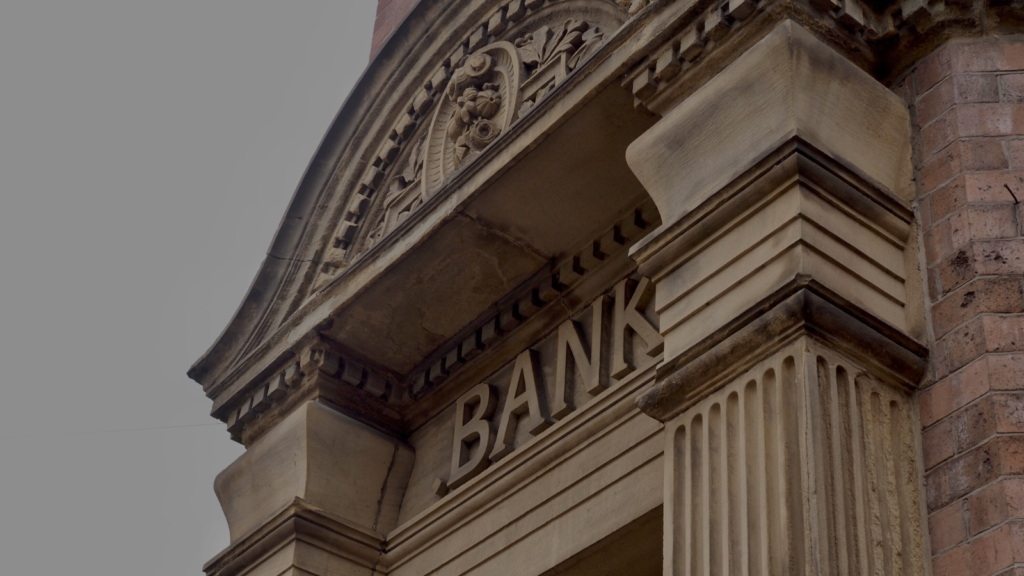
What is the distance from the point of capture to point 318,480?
7.05 meters

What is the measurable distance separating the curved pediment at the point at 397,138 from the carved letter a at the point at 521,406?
88cm

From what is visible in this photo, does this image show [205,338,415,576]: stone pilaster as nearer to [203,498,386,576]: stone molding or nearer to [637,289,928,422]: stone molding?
[203,498,386,576]: stone molding

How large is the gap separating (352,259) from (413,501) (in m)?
1.37

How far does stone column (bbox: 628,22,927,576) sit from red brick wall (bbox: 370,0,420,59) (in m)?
4.02

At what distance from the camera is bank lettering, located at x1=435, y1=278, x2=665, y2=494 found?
6207mm

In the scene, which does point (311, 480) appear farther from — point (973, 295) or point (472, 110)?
point (973, 295)

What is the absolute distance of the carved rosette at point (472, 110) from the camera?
22.9ft

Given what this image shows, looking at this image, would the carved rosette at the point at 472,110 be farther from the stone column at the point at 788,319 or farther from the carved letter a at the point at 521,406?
the stone column at the point at 788,319

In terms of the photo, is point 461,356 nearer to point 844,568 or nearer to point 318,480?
point 318,480

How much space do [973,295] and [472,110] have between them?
126 inches

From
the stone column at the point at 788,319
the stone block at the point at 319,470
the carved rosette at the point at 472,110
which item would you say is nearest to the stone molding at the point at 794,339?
the stone column at the point at 788,319

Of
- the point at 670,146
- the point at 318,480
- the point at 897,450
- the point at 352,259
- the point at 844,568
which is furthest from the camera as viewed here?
the point at 352,259

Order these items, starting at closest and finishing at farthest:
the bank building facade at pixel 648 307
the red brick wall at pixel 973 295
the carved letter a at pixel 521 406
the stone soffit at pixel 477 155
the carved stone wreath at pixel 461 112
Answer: the red brick wall at pixel 973 295 < the bank building facade at pixel 648 307 < the stone soffit at pixel 477 155 < the carved letter a at pixel 521 406 < the carved stone wreath at pixel 461 112

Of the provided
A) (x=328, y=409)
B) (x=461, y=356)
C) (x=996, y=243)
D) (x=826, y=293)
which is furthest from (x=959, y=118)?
(x=328, y=409)
